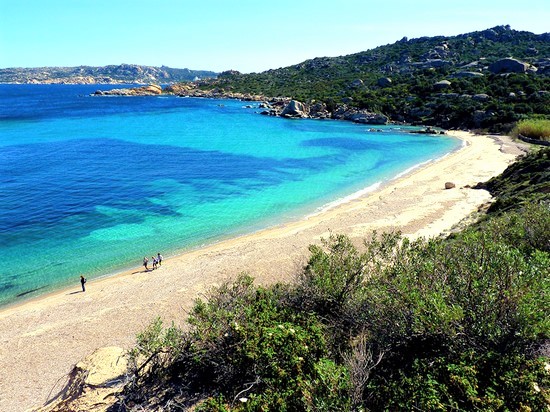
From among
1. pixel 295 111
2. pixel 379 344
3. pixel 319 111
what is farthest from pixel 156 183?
pixel 319 111

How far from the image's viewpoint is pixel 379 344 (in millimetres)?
8578

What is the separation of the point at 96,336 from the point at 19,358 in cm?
277

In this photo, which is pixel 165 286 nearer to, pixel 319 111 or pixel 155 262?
pixel 155 262

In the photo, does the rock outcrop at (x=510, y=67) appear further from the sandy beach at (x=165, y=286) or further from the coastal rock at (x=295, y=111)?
the sandy beach at (x=165, y=286)

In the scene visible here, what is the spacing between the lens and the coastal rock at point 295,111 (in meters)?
92.4

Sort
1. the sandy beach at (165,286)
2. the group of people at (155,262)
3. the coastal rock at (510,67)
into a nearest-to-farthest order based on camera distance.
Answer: the sandy beach at (165,286), the group of people at (155,262), the coastal rock at (510,67)

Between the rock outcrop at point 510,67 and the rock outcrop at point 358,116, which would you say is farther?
the rock outcrop at point 510,67

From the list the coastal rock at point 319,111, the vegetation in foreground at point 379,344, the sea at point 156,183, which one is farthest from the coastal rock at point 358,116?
the vegetation in foreground at point 379,344

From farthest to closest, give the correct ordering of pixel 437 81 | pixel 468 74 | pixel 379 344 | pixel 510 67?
pixel 437 81 → pixel 468 74 → pixel 510 67 → pixel 379 344

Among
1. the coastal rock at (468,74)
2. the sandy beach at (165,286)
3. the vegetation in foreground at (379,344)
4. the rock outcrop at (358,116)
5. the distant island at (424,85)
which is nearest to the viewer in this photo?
the vegetation in foreground at (379,344)

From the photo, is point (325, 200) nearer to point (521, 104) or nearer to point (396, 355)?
point (396, 355)

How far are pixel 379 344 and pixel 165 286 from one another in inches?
542

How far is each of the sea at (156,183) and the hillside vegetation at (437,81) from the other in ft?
39.2

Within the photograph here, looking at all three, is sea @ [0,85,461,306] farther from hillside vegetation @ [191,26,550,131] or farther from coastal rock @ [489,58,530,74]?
coastal rock @ [489,58,530,74]
